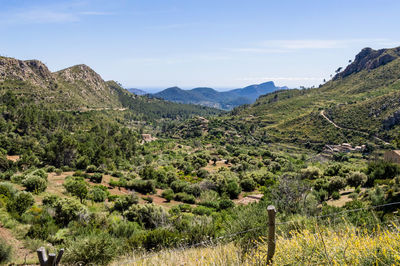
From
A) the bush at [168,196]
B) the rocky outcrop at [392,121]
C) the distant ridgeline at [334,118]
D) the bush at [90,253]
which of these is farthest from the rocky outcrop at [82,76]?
the bush at [90,253]

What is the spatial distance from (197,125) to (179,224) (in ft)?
317

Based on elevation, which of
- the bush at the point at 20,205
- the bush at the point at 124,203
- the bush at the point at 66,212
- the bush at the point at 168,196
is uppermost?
the bush at the point at 20,205

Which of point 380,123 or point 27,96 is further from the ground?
point 27,96

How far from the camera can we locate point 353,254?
2.97m

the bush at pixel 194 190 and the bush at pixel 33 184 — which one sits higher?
the bush at pixel 33 184

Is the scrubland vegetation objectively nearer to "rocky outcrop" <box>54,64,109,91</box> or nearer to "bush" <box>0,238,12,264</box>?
"bush" <box>0,238,12,264</box>

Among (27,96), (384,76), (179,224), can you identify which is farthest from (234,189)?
(384,76)

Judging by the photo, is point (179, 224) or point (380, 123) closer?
point (179, 224)

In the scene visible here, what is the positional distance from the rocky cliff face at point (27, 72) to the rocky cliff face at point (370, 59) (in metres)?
159

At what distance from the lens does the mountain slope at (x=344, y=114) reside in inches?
2685

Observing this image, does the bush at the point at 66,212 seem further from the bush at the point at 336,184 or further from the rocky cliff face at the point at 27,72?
the rocky cliff face at the point at 27,72

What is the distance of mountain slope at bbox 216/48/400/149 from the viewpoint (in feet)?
224

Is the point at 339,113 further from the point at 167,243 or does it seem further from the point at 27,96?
the point at 27,96

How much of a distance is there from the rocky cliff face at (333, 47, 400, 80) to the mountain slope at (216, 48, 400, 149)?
62 cm
